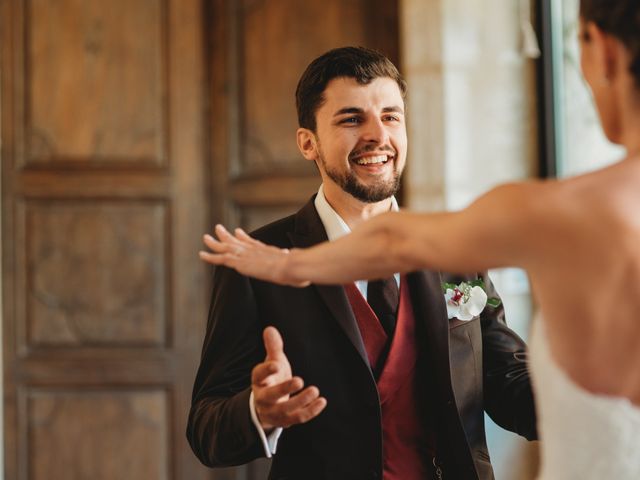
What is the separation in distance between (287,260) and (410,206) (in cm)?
263

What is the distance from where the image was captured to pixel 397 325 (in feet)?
6.62

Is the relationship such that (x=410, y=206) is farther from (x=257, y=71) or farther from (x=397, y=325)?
(x=397, y=325)

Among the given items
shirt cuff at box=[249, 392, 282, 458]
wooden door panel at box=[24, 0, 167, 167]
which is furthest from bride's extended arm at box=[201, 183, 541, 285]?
wooden door panel at box=[24, 0, 167, 167]

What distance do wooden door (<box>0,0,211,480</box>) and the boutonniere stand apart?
2.55 m

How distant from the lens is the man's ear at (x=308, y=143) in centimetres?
229

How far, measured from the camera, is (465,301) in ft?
6.92

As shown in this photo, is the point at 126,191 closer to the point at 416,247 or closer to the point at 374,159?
the point at 374,159

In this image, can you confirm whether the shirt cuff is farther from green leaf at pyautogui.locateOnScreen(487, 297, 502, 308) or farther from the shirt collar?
green leaf at pyautogui.locateOnScreen(487, 297, 502, 308)

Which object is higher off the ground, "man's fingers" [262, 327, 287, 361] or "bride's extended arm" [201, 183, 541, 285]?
"bride's extended arm" [201, 183, 541, 285]

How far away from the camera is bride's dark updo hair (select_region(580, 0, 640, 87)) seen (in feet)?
4.14

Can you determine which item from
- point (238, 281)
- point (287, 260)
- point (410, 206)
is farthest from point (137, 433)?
point (287, 260)

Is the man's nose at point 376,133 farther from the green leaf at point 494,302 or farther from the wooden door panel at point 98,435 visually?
the wooden door panel at point 98,435

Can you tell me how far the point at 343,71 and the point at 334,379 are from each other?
2.35 ft

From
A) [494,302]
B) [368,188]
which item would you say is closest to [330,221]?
[368,188]
